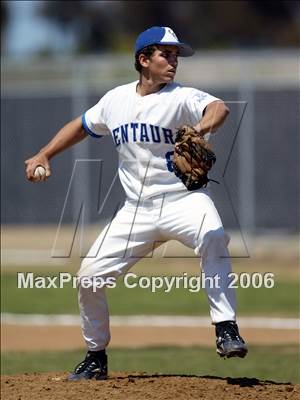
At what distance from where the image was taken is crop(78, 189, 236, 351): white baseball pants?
273 inches

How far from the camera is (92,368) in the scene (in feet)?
24.8

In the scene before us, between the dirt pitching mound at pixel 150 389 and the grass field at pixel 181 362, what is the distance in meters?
1.47

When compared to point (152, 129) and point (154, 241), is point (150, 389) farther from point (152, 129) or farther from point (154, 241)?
point (152, 129)

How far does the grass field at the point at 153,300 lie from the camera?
14086mm

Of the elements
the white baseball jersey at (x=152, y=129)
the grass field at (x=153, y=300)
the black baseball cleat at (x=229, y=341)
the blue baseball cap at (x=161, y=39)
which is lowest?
the black baseball cleat at (x=229, y=341)

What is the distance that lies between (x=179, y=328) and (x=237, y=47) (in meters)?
31.9

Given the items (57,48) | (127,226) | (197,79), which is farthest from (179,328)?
(57,48)

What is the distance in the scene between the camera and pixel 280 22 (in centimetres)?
4500

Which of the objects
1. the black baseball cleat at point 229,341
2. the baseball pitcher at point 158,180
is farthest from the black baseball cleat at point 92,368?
the black baseball cleat at point 229,341

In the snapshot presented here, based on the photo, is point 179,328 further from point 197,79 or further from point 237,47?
point 237,47

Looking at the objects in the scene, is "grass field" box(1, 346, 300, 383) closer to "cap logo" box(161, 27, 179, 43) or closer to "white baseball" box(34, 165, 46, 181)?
"white baseball" box(34, 165, 46, 181)

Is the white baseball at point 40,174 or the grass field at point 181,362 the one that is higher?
the white baseball at point 40,174

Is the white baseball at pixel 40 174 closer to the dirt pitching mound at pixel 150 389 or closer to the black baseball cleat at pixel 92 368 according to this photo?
the black baseball cleat at pixel 92 368

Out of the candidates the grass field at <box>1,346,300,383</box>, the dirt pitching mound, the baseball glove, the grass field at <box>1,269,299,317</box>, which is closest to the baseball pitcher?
the baseball glove
